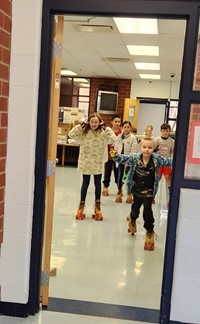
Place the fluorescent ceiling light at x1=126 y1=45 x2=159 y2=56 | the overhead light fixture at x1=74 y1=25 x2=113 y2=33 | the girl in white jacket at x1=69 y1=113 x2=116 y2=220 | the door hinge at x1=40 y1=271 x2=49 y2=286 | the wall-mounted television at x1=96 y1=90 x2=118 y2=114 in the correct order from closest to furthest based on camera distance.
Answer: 1. the door hinge at x1=40 y1=271 x2=49 y2=286
2. the girl in white jacket at x1=69 y1=113 x2=116 y2=220
3. the overhead light fixture at x1=74 y1=25 x2=113 y2=33
4. the fluorescent ceiling light at x1=126 y1=45 x2=159 y2=56
5. the wall-mounted television at x1=96 y1=90 x2=118 y2=114

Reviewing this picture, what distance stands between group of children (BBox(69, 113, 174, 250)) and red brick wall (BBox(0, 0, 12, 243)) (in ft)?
5.23

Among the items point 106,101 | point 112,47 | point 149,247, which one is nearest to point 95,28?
point 112,47

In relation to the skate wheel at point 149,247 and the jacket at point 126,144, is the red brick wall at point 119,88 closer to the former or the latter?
the jacket at point 126,144

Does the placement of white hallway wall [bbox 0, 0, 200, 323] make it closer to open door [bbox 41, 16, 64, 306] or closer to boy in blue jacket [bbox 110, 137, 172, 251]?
open door [bbox 41, 16, 64, 306]

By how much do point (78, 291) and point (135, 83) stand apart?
899 cm

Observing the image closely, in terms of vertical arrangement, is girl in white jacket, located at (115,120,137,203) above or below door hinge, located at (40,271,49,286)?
above

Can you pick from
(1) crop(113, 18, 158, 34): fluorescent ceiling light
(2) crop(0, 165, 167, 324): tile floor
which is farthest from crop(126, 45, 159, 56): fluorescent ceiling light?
(2) crop(0, 165, 167, 324): tile floor

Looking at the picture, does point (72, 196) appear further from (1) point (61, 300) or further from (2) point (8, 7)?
(2) point (8, 7)

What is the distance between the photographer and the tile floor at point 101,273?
247 cm

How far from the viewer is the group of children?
3641 millimetres

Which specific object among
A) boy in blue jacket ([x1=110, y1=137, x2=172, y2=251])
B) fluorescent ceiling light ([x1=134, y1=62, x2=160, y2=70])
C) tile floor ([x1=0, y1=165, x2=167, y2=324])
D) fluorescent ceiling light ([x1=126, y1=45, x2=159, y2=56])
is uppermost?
fluorescent ceiling light ([x1=126, y1=45, x2=159, y2=56])

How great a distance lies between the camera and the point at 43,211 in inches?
92.7

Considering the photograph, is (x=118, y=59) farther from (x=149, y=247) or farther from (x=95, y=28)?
(x=149, y=247)

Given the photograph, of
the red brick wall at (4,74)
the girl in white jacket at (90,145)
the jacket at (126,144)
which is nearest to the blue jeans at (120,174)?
the jacket at (126,144)
